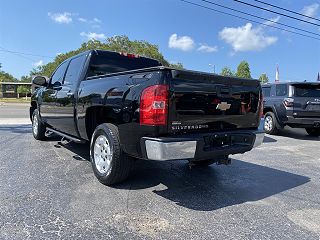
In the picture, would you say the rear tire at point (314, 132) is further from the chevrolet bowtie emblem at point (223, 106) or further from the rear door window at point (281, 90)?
the chevrolet bowtie emblem at point (223, 106)

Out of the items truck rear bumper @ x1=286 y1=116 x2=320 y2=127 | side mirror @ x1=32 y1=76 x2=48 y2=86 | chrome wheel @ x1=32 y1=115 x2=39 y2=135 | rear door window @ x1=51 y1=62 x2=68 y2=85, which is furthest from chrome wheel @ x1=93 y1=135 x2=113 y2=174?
truck rear bumper @ x1=286 y1=116 x2=320 y2=127

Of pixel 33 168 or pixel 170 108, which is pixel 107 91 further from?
pixel 33 168

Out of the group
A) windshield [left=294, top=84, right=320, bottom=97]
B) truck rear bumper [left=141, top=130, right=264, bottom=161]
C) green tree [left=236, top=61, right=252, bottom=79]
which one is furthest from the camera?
green tree [left=236, top=61, right=252, bottom=79]

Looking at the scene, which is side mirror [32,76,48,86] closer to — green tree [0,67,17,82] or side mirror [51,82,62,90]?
side mirror [51,82,62,90]

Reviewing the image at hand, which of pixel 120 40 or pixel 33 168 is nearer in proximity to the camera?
pixel 33 168

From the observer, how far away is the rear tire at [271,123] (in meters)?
11.0

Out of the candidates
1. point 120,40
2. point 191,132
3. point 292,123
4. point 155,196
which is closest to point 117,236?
point 155,196

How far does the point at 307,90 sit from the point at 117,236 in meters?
8.82

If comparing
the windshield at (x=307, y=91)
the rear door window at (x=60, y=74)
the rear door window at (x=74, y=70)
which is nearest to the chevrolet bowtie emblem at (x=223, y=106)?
the rear door window at (x=74, y=70)

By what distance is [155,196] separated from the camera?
430cm

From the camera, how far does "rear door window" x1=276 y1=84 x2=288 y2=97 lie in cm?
1068

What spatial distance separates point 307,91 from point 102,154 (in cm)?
779

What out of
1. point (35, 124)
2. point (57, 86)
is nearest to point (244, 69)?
point (35, 124)

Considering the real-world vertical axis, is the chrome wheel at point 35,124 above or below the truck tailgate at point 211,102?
below
